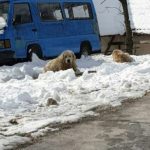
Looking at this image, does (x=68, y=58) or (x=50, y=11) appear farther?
(x=50, y=11)

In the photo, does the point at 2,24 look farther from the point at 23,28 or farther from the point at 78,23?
the point at 78,23

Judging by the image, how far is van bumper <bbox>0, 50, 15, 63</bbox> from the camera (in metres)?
16.2

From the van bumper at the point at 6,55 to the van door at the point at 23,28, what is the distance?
290 mm

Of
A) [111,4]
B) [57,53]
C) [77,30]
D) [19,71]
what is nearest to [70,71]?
[19,71]

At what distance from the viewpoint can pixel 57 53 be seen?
60.8 ft

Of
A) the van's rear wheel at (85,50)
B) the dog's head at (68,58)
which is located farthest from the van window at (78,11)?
the dog's head at (68,58)

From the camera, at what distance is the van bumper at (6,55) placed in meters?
16.2

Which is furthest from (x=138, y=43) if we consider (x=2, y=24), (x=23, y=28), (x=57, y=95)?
(x=57, y=95)

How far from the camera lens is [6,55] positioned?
16.3 m

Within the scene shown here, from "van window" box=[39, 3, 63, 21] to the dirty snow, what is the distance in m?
3.52

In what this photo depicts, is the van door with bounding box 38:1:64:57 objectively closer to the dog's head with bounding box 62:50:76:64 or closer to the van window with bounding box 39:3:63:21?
the van window with bounding box 39:3:63:21

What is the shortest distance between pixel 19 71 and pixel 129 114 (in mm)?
6354

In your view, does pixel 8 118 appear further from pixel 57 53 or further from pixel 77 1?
pixel 77 1

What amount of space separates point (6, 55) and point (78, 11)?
489cm
